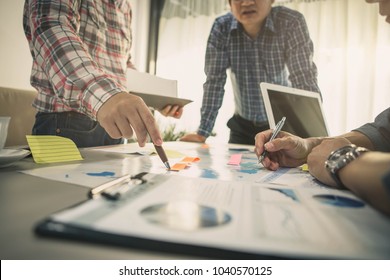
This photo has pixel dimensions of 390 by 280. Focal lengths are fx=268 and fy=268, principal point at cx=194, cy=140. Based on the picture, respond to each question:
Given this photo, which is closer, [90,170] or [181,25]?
[90,170]

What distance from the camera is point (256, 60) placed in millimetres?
1328

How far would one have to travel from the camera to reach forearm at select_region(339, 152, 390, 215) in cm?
26

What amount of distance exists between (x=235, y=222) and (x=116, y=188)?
0.14 m

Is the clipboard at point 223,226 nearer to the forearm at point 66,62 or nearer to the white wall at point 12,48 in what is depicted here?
the forearm at point 66,62

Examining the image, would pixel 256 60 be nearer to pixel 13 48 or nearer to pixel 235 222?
pixel 235 222

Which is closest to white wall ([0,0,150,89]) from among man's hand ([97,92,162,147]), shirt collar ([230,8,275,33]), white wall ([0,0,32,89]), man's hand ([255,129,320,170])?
white wall ([0,0,32,89])

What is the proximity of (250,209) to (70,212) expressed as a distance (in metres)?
0.16

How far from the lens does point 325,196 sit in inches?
12.9

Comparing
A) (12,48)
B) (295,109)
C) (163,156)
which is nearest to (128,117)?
(163,156)

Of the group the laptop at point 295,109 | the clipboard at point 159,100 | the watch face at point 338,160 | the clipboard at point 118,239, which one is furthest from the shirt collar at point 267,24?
the clipboard at point 118,239

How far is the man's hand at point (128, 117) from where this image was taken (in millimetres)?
498

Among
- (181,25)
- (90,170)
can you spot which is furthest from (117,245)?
(181,25)

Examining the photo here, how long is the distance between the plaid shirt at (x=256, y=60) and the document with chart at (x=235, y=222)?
103cm
